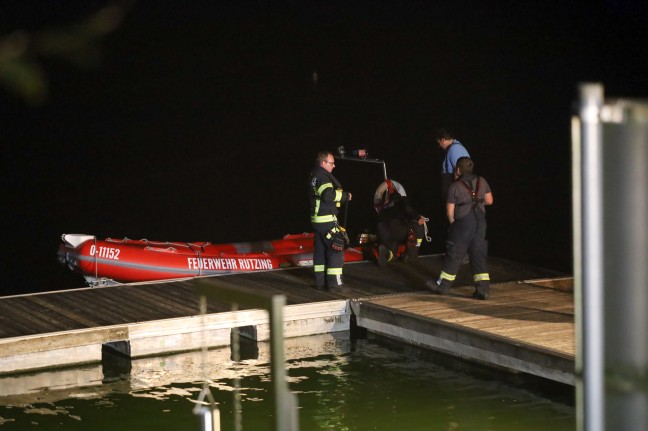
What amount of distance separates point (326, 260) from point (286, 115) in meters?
30.6

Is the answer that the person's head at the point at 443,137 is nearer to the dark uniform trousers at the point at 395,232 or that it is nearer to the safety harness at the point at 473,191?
the safety harness at the point at 473,191

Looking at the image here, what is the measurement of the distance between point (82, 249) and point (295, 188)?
14.3m

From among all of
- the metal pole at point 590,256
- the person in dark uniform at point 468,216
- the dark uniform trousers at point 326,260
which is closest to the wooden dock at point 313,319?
the dark uniform trousers at point 326,260

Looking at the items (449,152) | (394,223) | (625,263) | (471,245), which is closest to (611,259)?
(625,263)

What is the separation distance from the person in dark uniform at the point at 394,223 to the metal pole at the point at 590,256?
29.8 ft

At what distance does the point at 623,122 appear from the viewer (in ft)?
8.49

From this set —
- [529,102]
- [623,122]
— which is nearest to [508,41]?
[529,102]

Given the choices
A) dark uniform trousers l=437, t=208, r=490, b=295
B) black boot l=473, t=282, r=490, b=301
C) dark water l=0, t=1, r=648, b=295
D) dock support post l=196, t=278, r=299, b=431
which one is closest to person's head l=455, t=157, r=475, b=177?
dark uniform trousers l=437, t=208, r=490, b=295

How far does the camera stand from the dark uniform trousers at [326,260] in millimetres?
10398

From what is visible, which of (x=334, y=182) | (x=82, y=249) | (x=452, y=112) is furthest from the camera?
(x=452, y=112)

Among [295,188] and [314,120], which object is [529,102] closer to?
[314,120]

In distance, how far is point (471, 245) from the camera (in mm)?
9945

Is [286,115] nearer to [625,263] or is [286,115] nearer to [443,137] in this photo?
[443,137]

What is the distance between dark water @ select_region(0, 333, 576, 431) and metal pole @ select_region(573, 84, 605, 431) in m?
4.87
